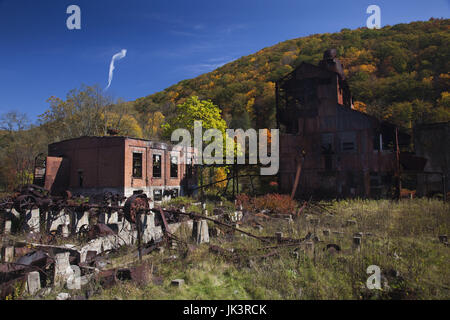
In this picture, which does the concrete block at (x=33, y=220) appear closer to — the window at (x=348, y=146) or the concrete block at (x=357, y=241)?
the concrete block at (x=357, y=241)

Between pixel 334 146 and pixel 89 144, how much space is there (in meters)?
18.0

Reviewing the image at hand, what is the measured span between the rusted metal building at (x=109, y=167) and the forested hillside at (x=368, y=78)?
29.1 m

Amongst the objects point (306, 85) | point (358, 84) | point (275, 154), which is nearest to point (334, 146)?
point (275, 154)

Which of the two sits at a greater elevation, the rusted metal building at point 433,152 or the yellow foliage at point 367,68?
the yellow foliage at point 367,68

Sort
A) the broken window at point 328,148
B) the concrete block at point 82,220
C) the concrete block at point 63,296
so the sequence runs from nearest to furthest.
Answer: the concrete block at point 63,296, the concrete block at point 82,220, the broken window at point 328,148

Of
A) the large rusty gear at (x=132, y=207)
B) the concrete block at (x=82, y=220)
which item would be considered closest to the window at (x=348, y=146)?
the large rusty gear at (x=132, y=207)

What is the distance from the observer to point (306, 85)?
75.3 feet

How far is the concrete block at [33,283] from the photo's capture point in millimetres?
5078

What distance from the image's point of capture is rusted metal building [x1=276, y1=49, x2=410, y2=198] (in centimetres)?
1956

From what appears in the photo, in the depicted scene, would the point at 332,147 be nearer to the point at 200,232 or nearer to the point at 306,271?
the point at 200,232

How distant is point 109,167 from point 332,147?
16140mm

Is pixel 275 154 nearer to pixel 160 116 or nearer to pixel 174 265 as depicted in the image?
pixel 174 265

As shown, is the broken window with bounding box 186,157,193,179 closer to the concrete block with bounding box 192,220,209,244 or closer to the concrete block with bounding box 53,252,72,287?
the concrete block with bounding box 192,220,209,244

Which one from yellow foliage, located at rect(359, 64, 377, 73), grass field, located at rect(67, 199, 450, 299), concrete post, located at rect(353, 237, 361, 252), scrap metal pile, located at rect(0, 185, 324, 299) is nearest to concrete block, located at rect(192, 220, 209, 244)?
scrap metal pile, located at rect(0, 185, 324, 299)
